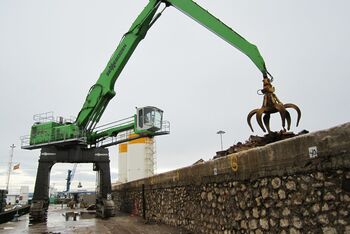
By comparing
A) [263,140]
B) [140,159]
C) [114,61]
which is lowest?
[263,140]

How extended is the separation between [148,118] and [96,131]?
4363 millimetres

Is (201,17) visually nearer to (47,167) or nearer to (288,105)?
(288,105)

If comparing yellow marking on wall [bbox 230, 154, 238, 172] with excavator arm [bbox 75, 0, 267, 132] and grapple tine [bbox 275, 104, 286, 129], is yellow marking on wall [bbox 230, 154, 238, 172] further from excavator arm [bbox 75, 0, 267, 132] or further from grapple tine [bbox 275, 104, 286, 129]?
excavator arm [bbox 75, 0, 267, 132]

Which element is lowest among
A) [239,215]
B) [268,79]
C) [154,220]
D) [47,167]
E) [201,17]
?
[154,220]

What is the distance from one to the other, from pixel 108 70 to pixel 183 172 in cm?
1128

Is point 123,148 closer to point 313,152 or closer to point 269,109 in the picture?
point 269,109

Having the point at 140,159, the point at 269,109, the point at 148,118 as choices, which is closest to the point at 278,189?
the point at 269,109

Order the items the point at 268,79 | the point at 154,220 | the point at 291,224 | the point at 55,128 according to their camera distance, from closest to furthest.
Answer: the point at 291,224, the point at 268,79, the point at 154,220, the point at 55,128

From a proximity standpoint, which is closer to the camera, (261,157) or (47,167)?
(261,157)

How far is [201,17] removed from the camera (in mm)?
11211

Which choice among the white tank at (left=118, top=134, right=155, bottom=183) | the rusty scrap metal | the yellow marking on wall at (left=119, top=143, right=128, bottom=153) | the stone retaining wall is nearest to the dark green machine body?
the stone retaining wall

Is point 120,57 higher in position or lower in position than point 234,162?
higher

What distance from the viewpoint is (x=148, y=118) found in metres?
18.1

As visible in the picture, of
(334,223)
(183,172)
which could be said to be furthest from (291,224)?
(183,172)
